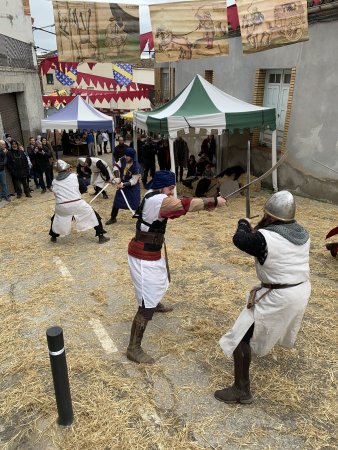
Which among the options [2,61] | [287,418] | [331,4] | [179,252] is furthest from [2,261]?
[2,61]

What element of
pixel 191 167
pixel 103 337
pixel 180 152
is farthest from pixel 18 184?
pixel 103 337

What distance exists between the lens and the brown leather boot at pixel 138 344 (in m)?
3.31

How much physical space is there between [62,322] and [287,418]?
2.47 m

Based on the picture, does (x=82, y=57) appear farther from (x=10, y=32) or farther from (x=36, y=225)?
(x=10, y=32)

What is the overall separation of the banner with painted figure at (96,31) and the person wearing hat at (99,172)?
2373 mm

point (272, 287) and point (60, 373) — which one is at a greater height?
point (272, 287)

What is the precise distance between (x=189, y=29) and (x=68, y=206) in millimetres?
4482

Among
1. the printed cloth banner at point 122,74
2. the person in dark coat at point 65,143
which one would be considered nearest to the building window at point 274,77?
the person in dark coat at point 65,143

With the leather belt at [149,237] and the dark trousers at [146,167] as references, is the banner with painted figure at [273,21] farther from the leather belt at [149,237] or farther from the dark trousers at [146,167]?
the leather belt at [149,237]

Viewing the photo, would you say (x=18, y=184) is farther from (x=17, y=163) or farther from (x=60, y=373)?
(x=60, y=373)

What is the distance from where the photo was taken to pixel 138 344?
11.1 feet

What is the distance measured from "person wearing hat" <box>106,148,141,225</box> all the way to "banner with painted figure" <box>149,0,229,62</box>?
7.73ft

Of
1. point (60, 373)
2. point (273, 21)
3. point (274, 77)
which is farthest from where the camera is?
point (274, 77)

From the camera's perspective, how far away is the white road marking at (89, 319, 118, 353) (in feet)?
11.7
